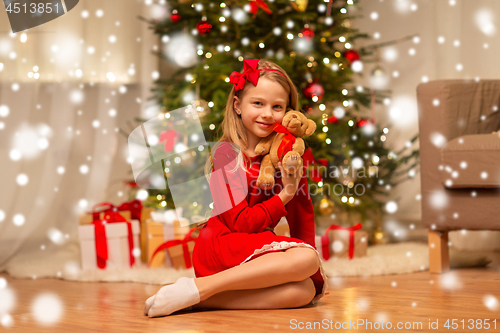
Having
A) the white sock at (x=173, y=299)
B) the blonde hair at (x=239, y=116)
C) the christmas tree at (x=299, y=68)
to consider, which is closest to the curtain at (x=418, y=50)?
the christmas tree at (x=299, y=68)

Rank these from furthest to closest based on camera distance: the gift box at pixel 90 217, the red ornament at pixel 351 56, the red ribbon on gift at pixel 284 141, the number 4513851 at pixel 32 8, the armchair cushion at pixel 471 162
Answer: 1. the red ornament at pixel 351 56
2. the number 4513851 at pixel 32 8
3. the gift box at pixel 90 217
4. the armchair cushion at pixel 471 162
5. the red ribbon on gift at pixel 284 141

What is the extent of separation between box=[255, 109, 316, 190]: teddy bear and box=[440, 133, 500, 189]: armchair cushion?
0.61 metres

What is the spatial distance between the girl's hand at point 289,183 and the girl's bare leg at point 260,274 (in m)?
0.13

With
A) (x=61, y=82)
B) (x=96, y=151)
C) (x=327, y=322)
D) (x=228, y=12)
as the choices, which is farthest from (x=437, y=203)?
(x=61, y=82)

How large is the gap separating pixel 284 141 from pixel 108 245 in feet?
3.01

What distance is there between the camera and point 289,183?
1.11 m

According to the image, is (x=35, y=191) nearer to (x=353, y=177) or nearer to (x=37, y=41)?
(x=37, y=41)

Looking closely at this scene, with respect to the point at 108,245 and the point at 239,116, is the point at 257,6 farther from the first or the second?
the point at 108,245

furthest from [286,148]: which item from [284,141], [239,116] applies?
[239,116]

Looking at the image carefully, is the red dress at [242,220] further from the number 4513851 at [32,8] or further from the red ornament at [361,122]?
the number 4513851 at [32,8]

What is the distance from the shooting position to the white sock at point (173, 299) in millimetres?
1005

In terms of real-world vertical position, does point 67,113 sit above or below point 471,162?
above

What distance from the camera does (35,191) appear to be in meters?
2.01

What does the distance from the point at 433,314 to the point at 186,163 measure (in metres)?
1.08
